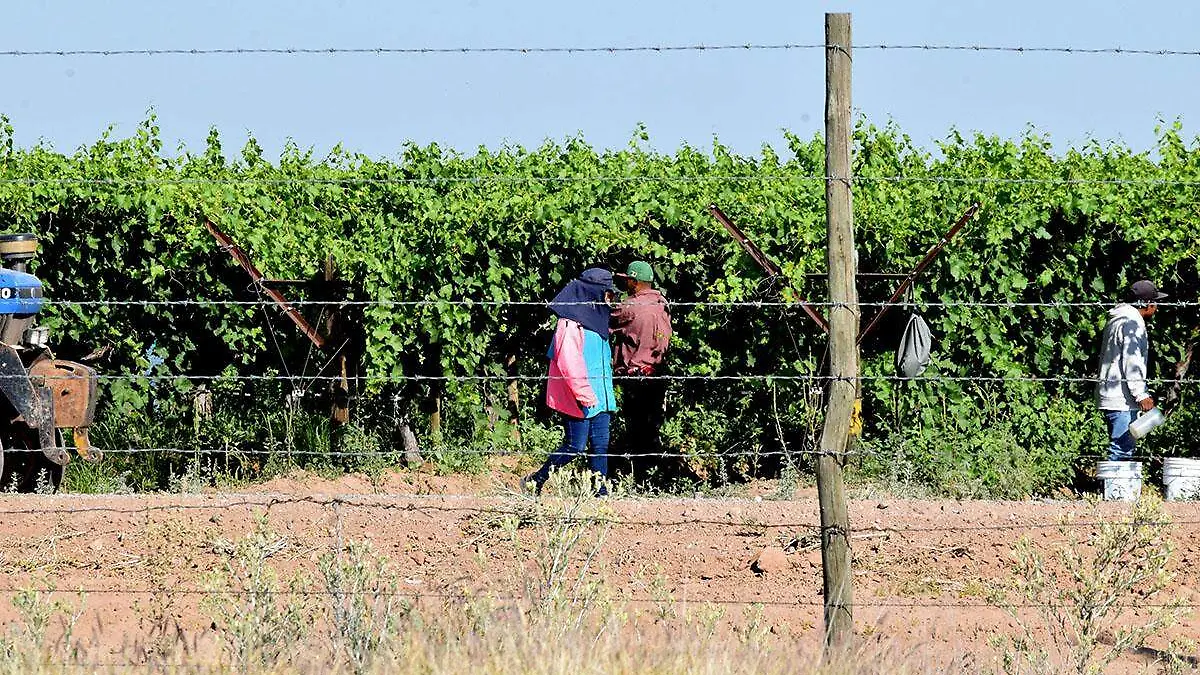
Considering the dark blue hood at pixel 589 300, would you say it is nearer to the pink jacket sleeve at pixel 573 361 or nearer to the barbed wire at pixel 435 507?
the pink jacket sleeve at pixel 573 361

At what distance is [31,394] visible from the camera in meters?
10.2


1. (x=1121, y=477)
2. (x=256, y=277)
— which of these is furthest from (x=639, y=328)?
(x=1121, y=477)

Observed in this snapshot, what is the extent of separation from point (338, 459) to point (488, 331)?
1326 mm

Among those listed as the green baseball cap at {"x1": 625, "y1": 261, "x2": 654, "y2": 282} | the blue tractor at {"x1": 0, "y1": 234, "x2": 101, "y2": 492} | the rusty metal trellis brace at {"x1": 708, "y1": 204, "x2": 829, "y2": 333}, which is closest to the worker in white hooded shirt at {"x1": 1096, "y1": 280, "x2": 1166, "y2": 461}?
the rusty metal trellis brace at {"x1": 708, "y1": 204, "x2": 829, "y2": 333}

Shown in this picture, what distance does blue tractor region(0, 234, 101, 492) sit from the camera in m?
10.2

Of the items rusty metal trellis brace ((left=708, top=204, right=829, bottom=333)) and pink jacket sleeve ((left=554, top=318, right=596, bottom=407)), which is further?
rusty metal trellis brace ((left=708, top=204, right=829, bottom=333))

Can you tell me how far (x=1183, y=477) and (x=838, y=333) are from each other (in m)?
6.04

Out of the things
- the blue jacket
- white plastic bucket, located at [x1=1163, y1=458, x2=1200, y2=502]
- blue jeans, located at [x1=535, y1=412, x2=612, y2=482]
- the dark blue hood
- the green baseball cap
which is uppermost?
the green baseball cap

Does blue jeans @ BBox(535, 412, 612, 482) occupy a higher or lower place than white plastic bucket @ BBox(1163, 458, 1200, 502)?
higher

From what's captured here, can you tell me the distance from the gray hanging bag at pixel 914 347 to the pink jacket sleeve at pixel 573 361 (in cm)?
227

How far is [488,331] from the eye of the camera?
12109 millimetres

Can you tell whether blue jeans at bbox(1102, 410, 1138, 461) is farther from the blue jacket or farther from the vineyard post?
the vineyard post

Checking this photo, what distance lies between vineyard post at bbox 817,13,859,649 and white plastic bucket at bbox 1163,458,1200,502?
5.78 metres

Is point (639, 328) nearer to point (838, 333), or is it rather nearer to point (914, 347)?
point (914, 347)
